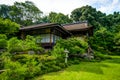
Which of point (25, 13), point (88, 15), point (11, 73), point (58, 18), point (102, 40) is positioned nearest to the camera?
point (11, 73)

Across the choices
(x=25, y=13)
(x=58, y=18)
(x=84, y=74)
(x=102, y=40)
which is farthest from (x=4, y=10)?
(x=84, y=74)

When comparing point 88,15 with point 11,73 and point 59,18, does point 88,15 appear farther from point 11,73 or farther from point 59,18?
point 11,73

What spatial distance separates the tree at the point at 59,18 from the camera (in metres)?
43.7

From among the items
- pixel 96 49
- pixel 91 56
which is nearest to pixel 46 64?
pixel 91 56

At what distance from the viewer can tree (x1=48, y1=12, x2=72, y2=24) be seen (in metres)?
43.7

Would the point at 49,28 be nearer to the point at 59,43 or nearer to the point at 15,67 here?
the point at 59,43

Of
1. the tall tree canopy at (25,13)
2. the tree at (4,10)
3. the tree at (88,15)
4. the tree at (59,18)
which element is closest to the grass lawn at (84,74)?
the tree at (88,15)

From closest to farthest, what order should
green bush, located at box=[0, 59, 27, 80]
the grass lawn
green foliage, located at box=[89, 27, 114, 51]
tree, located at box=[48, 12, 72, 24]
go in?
green bush, located at box=[0, 59, 27, 80]
the grass lawn
green foliage, located at box=[89, 27, 114, 51]
tree, located at box=[48, 12, 72, 24]

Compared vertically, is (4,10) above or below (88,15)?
above

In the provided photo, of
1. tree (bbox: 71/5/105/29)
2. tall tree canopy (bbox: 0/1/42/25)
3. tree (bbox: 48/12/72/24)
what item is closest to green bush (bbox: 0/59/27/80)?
tree (bbox: 71/5/105/29)

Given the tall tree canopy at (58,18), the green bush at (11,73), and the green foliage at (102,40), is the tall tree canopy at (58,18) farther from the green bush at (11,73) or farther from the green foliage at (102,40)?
the green bush at (11,73)

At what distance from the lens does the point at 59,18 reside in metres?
44.5

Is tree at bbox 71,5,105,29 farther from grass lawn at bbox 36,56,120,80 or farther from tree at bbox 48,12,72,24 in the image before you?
grass lawn at bbox 36,56,120,80

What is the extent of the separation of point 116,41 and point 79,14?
18.4 m
